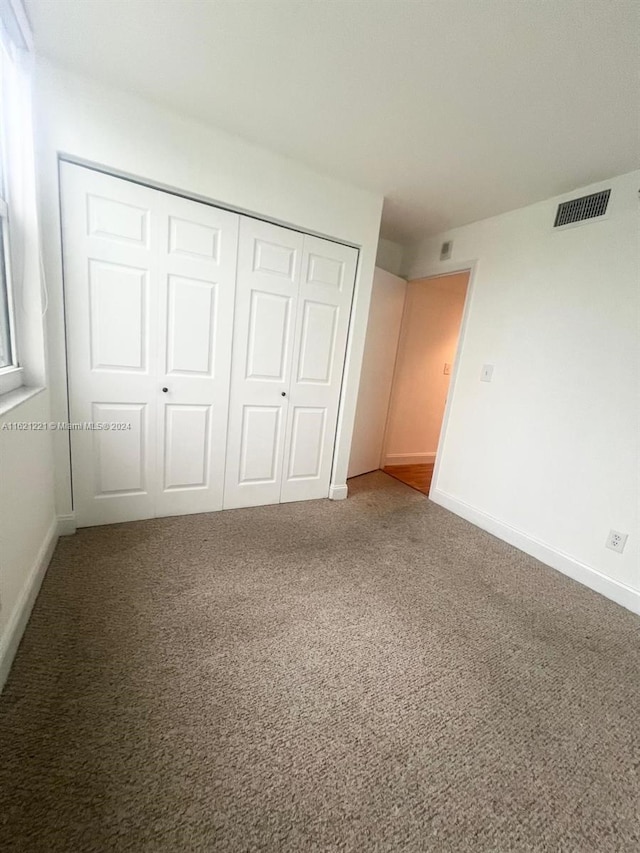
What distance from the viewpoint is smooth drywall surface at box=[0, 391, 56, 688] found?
3.97 ft

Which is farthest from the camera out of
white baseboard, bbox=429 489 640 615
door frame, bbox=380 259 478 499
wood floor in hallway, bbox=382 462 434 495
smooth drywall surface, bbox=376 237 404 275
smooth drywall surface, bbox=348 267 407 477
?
wood floor in hallway, bbox=382 462 434 495

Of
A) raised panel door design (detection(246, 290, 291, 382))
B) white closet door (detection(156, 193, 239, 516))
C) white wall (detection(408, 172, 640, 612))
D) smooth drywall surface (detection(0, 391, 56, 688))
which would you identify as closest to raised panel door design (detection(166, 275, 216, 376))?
white closet door (detection(156, 193, 239, 516))

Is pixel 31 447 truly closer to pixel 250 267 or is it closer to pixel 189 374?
pixel 189 374

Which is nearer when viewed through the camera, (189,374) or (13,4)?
(13,4)

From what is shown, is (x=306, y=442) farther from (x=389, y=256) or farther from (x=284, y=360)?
(x=389, y=256)

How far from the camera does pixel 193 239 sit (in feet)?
6.73

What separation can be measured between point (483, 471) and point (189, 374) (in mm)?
2384

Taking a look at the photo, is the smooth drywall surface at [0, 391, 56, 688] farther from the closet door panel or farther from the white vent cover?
the white vent cover

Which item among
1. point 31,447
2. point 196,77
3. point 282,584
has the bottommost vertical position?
point 282,584

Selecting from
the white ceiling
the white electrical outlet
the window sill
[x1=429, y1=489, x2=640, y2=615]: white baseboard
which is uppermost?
the white ceiling

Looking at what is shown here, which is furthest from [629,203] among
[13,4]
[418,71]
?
[13,4]

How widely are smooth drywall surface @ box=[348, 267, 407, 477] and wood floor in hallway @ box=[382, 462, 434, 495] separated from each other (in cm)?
35

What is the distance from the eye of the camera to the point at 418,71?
1.44 m

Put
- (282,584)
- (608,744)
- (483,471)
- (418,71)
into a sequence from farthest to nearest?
(483,471)
(282,584)
(418,71)
(608,744)
